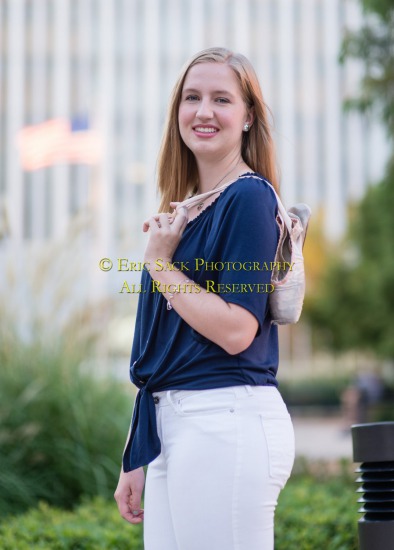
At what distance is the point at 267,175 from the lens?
2.31m

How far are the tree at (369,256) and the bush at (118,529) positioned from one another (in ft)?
22.6

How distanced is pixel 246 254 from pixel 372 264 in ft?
75.0

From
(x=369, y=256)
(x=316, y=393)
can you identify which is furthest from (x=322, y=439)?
(x=316, y=393)

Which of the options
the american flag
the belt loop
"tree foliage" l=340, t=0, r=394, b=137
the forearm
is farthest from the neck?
the american flag

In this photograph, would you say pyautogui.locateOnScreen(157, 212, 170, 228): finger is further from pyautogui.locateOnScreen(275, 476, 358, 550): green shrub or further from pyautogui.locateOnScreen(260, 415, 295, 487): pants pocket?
pyautogui.locateOnScreen(275, 476, 358, 550): green shrub

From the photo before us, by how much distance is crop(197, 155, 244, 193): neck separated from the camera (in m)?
2.25

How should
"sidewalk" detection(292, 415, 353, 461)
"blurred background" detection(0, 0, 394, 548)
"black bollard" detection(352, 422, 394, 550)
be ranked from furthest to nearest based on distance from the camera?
1. "sidewalk" detection(292, 415, 353, 461)
2. "blurred background" detection(0, 0, 394, 548)
3. "black bollard" detection(352, 422, 394, 550)

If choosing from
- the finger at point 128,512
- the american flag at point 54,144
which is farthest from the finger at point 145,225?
the american flag at point 54,144

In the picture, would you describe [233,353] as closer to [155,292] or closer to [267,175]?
[155,292]

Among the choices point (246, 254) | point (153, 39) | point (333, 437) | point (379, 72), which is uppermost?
point (153, 39)

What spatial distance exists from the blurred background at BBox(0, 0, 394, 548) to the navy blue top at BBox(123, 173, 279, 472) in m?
0.41

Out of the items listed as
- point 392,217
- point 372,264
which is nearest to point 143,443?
point 392,217

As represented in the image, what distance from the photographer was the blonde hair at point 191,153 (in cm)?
224

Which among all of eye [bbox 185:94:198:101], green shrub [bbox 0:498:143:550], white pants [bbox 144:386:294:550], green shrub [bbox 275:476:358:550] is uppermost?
eye [bbox 185:94:198:101]
